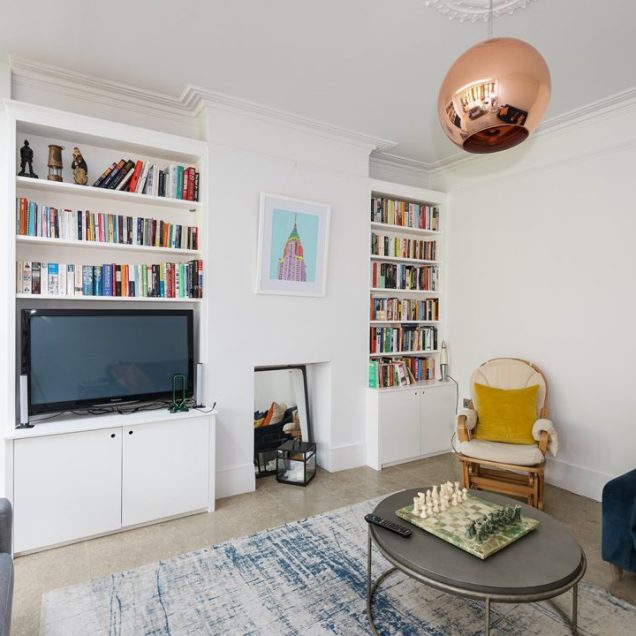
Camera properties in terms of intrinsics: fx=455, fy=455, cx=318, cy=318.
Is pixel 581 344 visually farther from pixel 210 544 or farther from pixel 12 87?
pixel 12 87

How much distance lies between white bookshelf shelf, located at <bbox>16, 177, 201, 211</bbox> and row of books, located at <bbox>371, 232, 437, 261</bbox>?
1.66 meters

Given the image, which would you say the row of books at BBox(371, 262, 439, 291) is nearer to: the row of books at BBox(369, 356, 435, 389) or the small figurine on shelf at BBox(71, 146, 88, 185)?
the row of books at BBox(369, 356, 435, 389)

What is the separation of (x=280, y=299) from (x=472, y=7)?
214cm

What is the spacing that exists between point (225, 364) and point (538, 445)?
2289 millimetres

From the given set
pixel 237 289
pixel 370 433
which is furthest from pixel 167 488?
pixel 370 433

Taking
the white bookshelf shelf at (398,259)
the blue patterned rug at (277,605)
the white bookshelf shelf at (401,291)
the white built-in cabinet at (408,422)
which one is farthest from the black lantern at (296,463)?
the white bookshelf shelf at (398,259)

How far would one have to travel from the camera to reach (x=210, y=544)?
2580 mm

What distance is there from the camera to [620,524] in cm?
219

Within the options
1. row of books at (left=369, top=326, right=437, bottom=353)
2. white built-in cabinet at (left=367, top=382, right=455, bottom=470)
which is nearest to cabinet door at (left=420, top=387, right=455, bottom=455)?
white built-in cabinet at (left=367, top=382, right=455, bottom=470)

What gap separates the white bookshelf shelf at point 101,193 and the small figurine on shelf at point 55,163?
0.21ft

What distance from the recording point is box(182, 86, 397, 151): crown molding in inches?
122

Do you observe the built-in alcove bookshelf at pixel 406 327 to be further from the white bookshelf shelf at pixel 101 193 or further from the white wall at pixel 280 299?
the white bookshelf shelf at pixel 101 193

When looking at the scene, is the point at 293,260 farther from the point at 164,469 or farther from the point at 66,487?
the point at 66,487

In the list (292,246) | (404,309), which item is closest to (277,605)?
(292,246)
